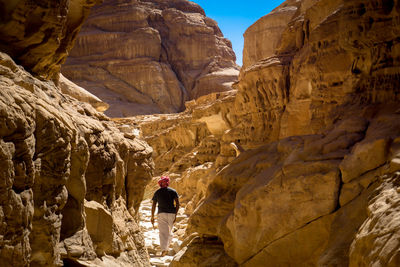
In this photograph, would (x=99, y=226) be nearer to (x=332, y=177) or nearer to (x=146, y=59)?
(x=332, y=177)

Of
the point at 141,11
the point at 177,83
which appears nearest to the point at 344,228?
the point at 177,83

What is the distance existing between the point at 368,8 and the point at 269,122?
6.91m

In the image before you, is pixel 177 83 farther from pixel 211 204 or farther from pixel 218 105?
pixel 211 204

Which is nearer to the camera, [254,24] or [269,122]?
[269,122]

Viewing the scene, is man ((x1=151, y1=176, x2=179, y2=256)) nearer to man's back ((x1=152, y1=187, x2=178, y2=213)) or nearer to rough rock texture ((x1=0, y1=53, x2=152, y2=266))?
man's back ((x1=152, y1=187, x2=178, y2=213))

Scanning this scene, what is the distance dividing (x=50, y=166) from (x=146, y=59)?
31.2 metres

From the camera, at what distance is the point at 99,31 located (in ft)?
112

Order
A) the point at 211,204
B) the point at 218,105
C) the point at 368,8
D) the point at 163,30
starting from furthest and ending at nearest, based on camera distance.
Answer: the point at 163,30
the point at 218,105
the point at 211,204
the point at 368,8

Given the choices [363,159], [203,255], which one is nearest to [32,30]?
[203,255]

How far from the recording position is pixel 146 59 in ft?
110

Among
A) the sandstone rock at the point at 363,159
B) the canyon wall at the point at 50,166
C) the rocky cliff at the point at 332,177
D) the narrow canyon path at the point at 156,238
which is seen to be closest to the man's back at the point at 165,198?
the rocky cliff at the point at 332,177

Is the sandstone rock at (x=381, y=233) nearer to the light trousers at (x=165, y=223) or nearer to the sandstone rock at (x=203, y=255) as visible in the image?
the sandstone rock at (x=203, y=255)

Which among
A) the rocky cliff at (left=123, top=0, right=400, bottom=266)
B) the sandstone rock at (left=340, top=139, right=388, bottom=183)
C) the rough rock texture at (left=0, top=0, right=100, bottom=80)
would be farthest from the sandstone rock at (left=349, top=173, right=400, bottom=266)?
the rough rock texture at (left=0, top=0, right=100, bottom=80)

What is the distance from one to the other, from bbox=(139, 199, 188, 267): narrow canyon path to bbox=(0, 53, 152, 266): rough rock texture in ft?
10.2
